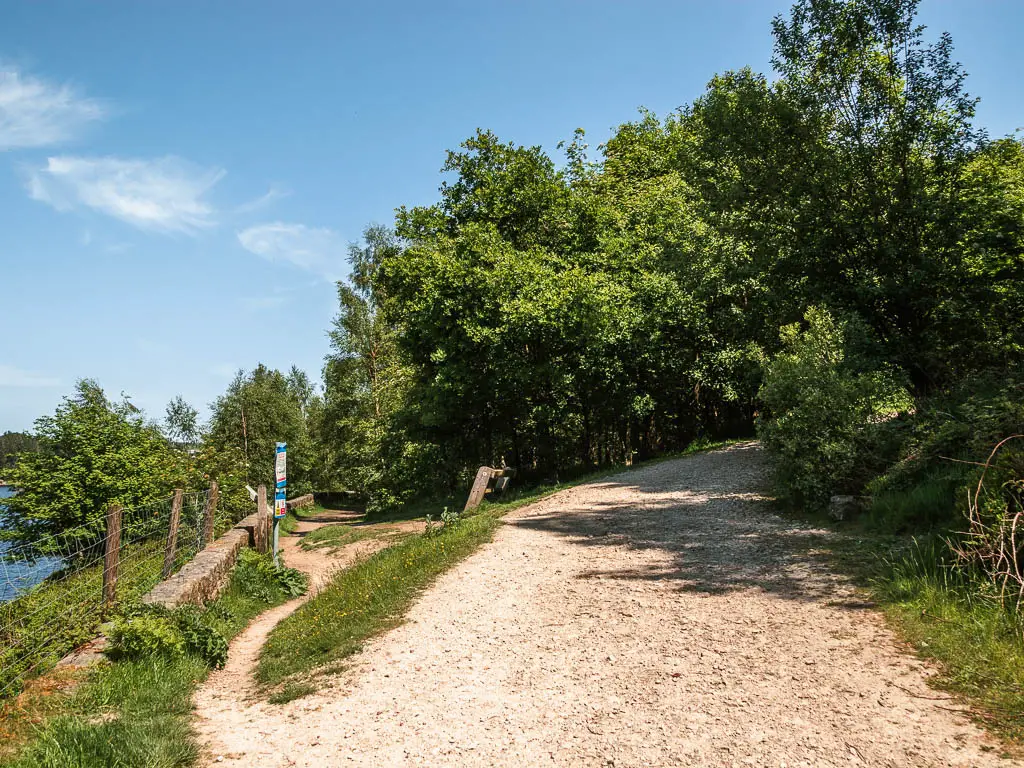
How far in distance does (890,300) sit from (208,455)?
18.4 meters

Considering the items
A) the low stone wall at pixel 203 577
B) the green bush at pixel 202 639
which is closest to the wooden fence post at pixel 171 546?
the low stone wall at pixel 203 577

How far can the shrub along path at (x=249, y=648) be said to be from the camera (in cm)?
566

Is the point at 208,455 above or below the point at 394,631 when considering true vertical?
above

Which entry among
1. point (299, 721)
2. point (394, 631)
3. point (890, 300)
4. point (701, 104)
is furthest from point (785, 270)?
point (299, 721)

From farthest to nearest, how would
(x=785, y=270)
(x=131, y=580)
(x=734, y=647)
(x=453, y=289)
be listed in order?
(x=453, y=289) < (x=785, y=270) < (x=131, y=580) < (x=734, y=647)

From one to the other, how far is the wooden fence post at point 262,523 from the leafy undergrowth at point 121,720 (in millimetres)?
7803

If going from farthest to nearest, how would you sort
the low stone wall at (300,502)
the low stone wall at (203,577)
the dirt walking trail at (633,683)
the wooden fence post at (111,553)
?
the low stone wall at (300,502)
the low stone wall at (203,577)
the wooden fence post at (111,553)
the dirt walking trail at (633,683)

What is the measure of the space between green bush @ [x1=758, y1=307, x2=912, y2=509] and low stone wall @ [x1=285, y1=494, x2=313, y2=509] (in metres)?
28.0

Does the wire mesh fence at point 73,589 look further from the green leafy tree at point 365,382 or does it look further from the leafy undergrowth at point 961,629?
the green leafy tree at point 365,382

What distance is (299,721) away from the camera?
5.28 metres

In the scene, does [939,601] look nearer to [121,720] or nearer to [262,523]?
[121,720]

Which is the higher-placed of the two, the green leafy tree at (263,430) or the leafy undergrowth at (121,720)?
the green leafy tree at (263,430)

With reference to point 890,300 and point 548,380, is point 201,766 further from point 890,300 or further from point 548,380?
point 548,380

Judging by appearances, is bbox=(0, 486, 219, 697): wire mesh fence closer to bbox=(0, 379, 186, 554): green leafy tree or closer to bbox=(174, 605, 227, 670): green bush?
bbox=(174, 605, 227, 670): green bush
